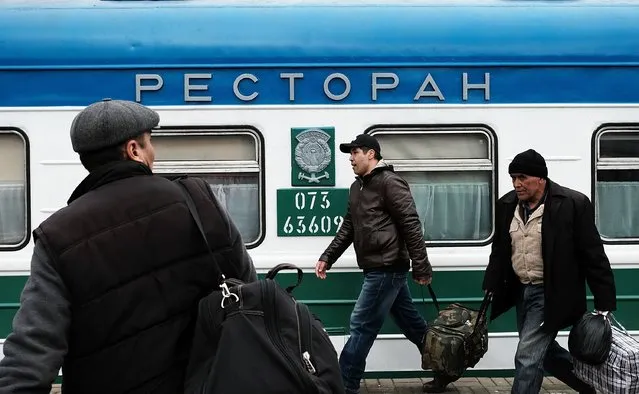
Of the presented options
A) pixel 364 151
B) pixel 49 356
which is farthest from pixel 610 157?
pixel 49 356

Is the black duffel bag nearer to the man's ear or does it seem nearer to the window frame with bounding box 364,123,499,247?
the window frame with bounding box 364,123,499,247

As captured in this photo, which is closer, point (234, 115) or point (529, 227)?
point (529, 227)

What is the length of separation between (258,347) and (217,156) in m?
3.45

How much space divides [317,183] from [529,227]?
1490 mm

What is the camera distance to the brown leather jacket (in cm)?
498

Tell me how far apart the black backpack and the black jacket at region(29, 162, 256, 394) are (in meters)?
0.08

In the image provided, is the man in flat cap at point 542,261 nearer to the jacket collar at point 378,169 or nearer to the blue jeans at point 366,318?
the blue jeans at point 366,318

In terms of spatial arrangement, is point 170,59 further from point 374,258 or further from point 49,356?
point 49,356

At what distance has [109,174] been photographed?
2014 mm

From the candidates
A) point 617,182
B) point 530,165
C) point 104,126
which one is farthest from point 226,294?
point 617,182

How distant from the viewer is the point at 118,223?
1949 mm

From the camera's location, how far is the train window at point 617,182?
5387 mm

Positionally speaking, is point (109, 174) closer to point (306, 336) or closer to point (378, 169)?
point (306, 336)

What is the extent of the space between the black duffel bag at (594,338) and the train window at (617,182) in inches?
51.4
